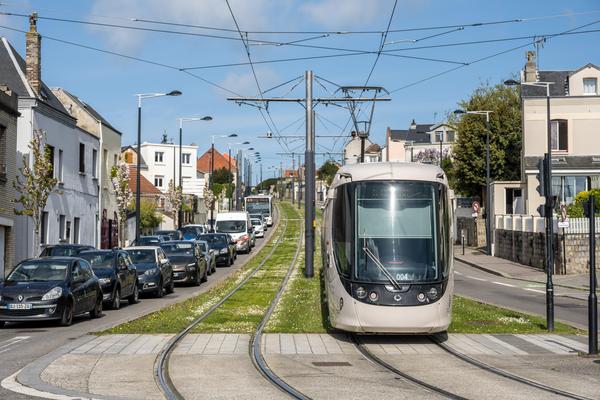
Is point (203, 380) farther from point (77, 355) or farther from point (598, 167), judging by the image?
point (598, 167)

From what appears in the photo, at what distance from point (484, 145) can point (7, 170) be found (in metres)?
44.8

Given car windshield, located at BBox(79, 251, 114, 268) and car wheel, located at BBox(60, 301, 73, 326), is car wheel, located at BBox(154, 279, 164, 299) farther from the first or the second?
car wheel, located at BBox(60, 301, 73, 326)

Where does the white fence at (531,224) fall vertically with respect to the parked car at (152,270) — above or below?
above

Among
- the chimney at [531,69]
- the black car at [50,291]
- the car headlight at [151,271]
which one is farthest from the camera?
the chimney at [531,69]

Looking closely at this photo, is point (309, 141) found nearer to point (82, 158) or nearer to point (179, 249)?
point (179, 249)

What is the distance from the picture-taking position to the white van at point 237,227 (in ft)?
171

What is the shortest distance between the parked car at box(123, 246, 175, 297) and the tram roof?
12.3 m

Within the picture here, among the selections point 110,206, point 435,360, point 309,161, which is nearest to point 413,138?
point 110,206

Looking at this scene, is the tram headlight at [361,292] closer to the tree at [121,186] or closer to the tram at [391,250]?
the tram at [391,250]

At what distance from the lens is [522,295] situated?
1137 inches

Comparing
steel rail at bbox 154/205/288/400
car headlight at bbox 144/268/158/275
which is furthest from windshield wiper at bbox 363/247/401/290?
car headlight at bbox 144/268/158/275

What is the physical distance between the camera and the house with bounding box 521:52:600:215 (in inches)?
1975

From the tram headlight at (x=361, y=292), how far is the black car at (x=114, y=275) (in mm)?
9852

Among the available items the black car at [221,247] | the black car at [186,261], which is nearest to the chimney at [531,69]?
the black car at [221,247]
